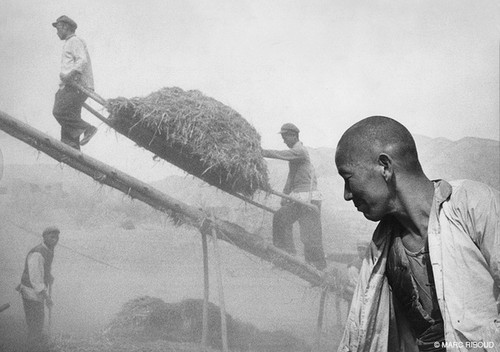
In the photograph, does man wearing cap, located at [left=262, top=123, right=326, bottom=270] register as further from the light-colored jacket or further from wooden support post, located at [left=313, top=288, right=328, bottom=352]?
the light-colored jacket

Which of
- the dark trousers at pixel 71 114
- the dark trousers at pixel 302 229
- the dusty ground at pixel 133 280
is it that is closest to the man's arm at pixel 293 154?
the dark trousers at pixel 302 229

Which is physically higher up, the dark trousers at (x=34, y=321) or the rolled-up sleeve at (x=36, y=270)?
the rolled-up sleeve at (x=36, y=270)

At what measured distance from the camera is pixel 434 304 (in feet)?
6.93

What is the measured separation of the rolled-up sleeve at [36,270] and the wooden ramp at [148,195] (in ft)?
6.31

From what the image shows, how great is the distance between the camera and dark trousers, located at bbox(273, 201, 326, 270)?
645 centimetres

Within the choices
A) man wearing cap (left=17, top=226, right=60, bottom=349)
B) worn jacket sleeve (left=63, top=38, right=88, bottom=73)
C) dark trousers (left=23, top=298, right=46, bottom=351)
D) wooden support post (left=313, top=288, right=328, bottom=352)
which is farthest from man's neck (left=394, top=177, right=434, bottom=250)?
man wearing cap (left=17, top=226, right=60, bottom=349)

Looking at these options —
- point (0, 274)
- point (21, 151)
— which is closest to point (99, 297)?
point (0, 274)

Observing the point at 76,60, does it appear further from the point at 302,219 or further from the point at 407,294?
the point at 407,294

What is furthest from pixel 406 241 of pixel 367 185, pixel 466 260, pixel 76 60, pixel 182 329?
pixel 182 329

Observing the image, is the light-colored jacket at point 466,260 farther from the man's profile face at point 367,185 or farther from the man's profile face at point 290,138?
the man's profile face at point 290,138

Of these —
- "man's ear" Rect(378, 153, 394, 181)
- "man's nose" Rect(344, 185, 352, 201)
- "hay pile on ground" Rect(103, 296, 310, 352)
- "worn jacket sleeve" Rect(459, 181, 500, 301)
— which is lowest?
"hay pile on ground" Rect(103, 296, 310, 352)

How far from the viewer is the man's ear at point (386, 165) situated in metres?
2.10

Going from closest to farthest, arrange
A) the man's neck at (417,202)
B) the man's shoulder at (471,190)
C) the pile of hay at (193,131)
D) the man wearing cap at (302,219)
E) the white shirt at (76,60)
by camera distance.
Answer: the man's shoulder at (471,190), the man's neck at (417,202), the pile of hay at (193,131), the white shirt at (76,60), the man wearing cap at (302,219)

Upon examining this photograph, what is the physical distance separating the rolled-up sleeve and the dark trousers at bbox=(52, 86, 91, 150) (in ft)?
6.36
